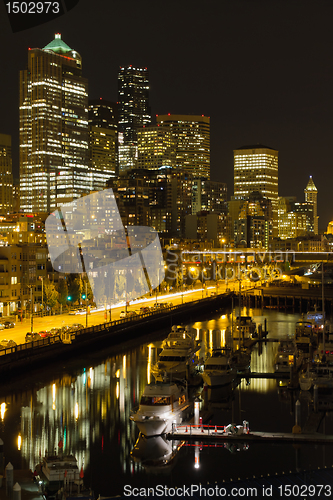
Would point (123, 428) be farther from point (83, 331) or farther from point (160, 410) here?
point (83, 331)

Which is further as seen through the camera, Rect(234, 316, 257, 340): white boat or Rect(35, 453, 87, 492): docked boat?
Rect(234, 316, 257, 340): white boat

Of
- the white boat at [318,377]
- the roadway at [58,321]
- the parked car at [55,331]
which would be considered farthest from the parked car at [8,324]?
the white boat at [318,377]

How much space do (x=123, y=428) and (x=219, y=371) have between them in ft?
26.1

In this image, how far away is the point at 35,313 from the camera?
56312 mm

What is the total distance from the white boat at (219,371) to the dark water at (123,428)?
650 mm

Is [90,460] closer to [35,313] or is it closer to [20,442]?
[20,442]

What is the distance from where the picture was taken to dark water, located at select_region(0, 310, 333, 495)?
68.2 ft

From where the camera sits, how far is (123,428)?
84.1 feet

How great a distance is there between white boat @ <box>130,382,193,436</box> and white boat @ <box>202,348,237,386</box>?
16.1 ft

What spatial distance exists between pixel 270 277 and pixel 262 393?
3465 inches

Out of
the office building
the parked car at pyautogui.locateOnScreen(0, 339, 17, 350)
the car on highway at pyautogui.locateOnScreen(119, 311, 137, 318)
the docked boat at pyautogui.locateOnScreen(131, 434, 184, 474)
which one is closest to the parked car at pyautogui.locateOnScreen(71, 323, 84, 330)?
the parked car at pyautogui.locateOnScreen(0, 339, 17, 350)

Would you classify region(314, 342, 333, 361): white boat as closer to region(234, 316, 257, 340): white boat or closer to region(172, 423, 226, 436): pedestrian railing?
region(234, 316, 257, 340): white boat

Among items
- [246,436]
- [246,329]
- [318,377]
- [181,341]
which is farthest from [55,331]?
[246,436]

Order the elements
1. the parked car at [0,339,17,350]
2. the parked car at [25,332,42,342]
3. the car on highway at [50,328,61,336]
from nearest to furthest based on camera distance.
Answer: the parked car at [0,339,17,350] < the parked car at [25,332,42,342] < the car on highway at [50,328,61,336]
